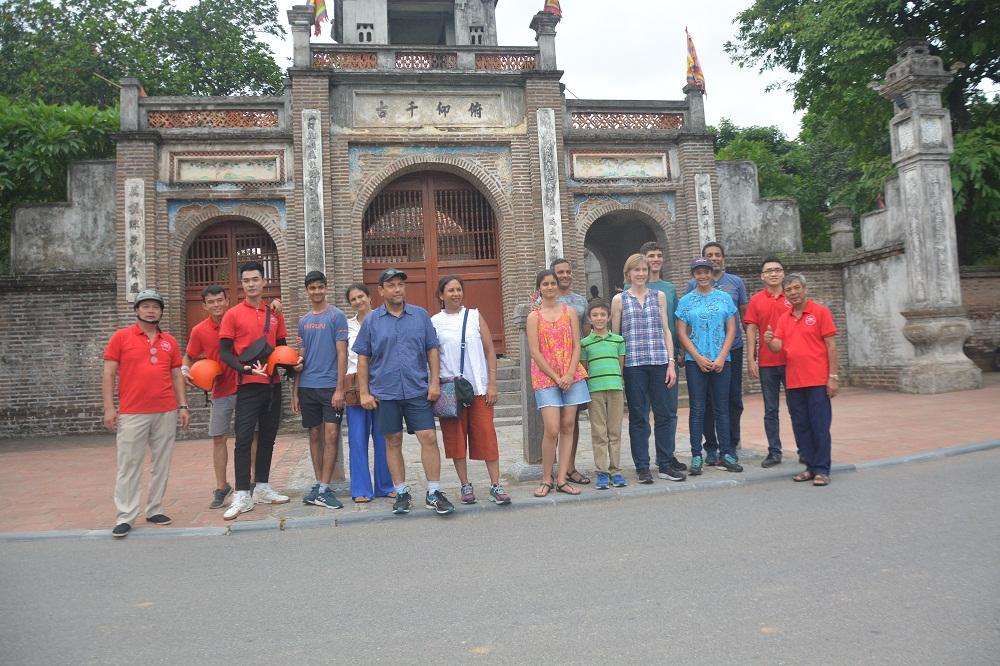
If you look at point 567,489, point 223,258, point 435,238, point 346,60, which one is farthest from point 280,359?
point 346,60

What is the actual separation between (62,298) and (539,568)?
37.5ft

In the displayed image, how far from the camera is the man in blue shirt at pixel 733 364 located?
20.8ft

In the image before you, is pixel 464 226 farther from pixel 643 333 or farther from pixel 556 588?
pixel 556 588

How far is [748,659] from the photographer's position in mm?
2535

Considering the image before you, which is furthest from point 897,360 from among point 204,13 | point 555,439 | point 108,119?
point 204,13

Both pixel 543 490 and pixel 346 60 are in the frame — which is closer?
pixel 543 490

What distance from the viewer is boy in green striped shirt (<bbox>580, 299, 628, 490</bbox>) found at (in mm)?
5676

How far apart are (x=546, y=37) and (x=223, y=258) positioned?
7278mm

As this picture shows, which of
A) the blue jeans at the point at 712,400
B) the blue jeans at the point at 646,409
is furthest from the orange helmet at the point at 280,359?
the blue jeans at the point at 712,400

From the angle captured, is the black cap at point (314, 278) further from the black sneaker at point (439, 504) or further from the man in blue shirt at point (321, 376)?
the black sneaker at point (439, 504)

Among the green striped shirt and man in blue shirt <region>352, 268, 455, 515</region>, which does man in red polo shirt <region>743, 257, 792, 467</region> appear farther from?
man in blue shirt <region>352, 268, 455, 515</region>

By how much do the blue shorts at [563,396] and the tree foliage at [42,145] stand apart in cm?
1242

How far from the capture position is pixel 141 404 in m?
5.24

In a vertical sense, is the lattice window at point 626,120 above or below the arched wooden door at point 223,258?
above
